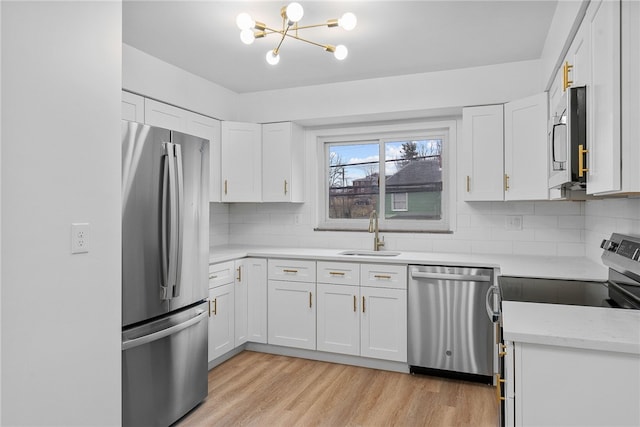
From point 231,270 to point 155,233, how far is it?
4.29ft

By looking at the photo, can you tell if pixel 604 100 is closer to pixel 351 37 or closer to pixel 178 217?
pixel 351 37

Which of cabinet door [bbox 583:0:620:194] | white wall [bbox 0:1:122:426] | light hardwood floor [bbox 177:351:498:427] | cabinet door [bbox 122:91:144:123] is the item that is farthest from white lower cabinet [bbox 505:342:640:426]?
cabinet door [bbox 122:91:144:123]

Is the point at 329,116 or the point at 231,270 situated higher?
the point at 329,116

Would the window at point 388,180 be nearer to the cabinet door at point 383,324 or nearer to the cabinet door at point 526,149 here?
the cabinet door at point 526,149

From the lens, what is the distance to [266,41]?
9.48 feet

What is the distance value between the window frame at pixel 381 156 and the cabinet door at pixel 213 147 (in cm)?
95

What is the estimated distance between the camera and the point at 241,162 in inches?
155

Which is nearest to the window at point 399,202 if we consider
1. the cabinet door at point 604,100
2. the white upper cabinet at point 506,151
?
the white upper cabinet at point 506,151

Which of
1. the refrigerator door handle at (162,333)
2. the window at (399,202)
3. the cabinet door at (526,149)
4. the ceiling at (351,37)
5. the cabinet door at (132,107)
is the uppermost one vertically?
the ceiling at (351,37)

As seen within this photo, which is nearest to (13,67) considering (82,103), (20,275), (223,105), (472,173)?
(82,103)

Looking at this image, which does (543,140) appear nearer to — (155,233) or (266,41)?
(266,41)

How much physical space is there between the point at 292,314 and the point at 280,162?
4.59 ft

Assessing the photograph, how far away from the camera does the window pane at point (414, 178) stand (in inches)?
152

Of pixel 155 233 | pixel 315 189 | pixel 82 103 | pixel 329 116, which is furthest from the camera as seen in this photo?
pixel 315 189
